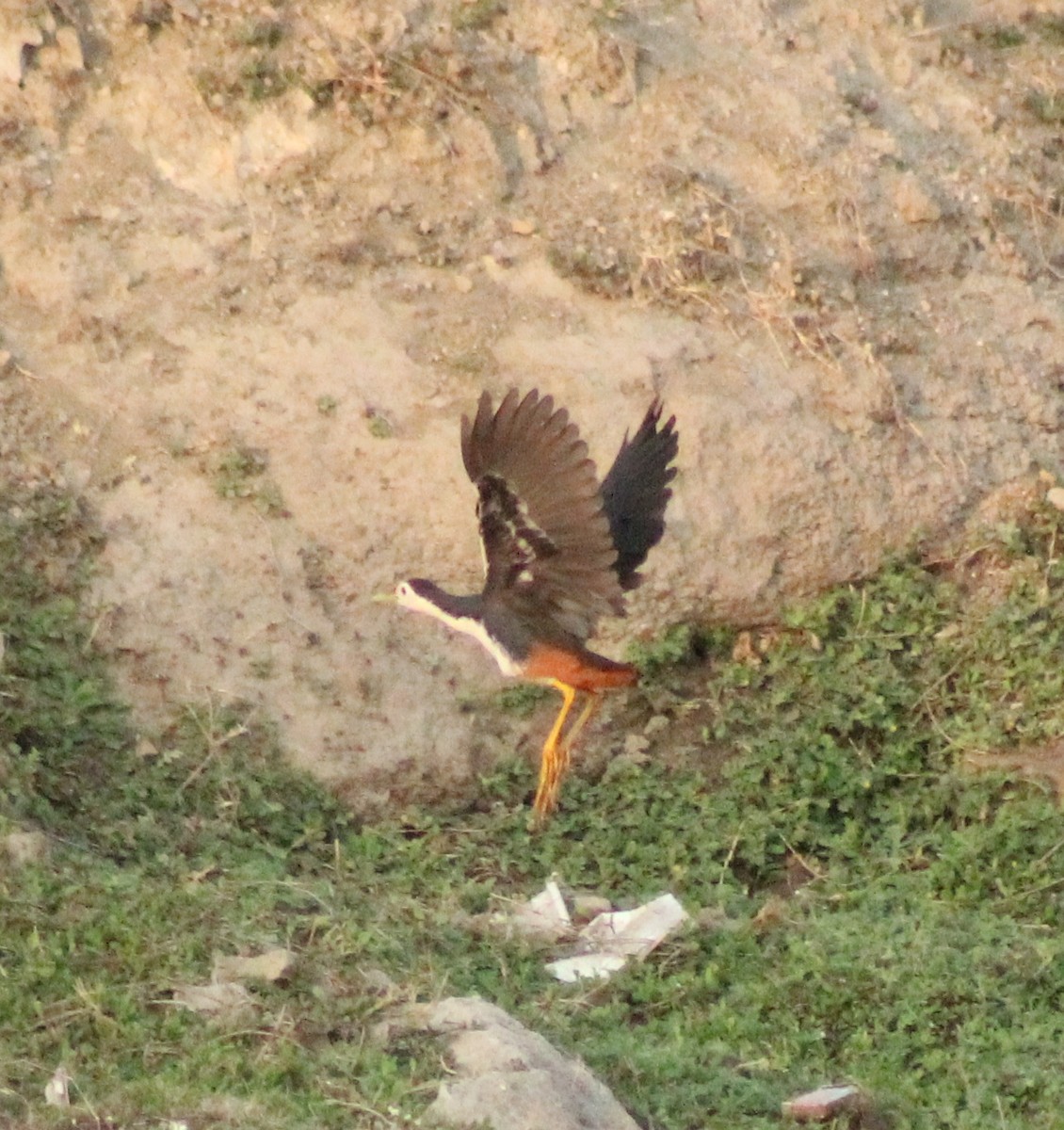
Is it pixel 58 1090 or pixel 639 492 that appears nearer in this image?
pixel 58 1090

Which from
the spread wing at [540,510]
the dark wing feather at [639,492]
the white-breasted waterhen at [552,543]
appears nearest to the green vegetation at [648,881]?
the white-breasted waterhen at [552,543]

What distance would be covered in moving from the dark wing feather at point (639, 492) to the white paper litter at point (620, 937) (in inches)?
49.4

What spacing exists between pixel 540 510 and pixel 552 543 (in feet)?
0.71

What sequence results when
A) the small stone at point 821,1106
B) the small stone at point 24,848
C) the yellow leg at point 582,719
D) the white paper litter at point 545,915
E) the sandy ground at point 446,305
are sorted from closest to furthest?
the small stone at point 821,1106 → the small stone at point 24,848 → the white paper litter at point 545,915 → the yellow leg at point 582,719 → the sandy ground at point 446,305

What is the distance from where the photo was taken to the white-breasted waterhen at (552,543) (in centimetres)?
611

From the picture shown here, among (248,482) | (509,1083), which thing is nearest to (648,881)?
(248,482)

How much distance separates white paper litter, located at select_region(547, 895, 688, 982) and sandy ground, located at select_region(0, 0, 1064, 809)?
121 centimetres

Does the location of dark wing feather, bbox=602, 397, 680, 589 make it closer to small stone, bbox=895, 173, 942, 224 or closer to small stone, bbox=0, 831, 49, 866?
small stone, bbox=895, 173, 942, 224

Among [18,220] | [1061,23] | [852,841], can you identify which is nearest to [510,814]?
[852,841]

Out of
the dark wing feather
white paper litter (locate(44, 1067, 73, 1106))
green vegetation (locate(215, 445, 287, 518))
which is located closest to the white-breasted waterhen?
the dark wing feather

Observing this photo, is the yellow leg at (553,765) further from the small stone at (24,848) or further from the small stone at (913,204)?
the small stone at (913,204)

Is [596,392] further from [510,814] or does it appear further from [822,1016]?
[822,1016]

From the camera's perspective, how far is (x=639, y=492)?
7109 millimetres

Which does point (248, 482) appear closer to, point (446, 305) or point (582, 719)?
point (446, 305)
